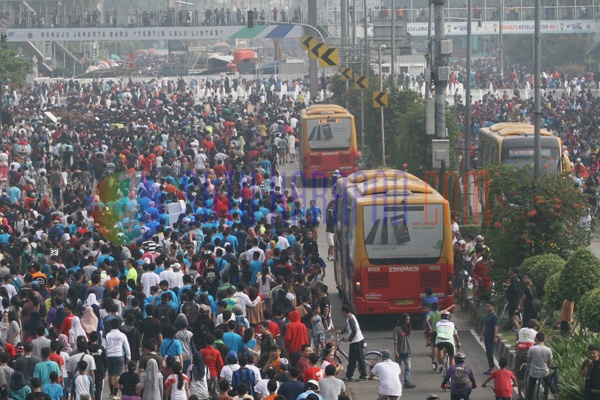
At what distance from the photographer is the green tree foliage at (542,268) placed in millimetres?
21406

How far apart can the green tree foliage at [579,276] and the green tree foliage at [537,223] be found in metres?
2.94

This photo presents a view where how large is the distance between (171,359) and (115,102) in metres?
55.3

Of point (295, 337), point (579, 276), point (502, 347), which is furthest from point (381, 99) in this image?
point (295, 337)

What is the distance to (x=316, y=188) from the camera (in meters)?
42.7

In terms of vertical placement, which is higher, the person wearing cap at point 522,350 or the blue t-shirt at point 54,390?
the blue t-shirt at point 54,390

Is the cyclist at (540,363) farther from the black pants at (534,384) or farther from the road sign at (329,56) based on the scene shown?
the road sign at (329,56)

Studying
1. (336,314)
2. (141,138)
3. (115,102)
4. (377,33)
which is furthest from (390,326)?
(115,102)

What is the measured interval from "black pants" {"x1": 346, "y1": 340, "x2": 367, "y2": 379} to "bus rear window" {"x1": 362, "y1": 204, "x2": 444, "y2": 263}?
328cm

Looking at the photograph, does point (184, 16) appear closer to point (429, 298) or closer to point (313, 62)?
point (313, 62)

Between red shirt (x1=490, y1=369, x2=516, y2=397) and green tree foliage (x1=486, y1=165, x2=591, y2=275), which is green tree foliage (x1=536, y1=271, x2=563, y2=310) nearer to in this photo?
green tree foliage (x1=486, y1=165, x2=591, y2=275)

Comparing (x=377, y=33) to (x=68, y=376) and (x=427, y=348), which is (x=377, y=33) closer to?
(x=427, y=348)

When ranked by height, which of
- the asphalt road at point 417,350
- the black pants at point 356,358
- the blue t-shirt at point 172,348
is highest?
the blue t-shirt at point 172,348

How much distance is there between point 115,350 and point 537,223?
27.2 feet

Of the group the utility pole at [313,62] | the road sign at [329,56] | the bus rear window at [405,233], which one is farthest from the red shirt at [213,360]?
the utility pole at [313,62]
